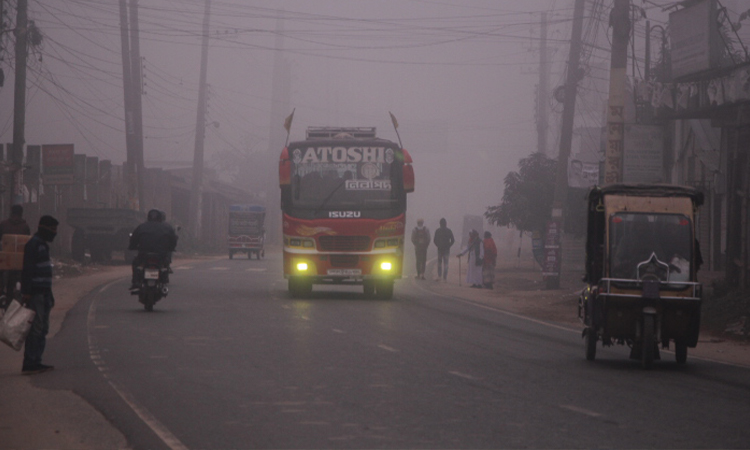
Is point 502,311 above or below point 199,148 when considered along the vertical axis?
below

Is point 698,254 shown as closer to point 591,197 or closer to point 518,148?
point 591,197

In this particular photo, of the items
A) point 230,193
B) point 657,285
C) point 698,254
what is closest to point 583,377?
point 657,285

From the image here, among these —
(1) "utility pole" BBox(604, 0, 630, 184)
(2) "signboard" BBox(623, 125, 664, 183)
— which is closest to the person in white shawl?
(2) "signboard" BBox(623, 125, 664, 183)

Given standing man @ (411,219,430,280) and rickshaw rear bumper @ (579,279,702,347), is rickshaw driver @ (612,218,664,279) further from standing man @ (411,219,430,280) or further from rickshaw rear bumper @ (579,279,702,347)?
standing man @ (411,219,430,280)

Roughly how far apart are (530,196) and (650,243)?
3376cm

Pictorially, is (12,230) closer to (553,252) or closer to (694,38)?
(553,252)

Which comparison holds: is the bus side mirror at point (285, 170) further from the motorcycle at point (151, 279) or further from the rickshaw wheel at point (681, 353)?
the rickshaw wheel at point (681, 353)

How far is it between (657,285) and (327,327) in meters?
5.74

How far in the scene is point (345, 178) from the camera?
21469 mm

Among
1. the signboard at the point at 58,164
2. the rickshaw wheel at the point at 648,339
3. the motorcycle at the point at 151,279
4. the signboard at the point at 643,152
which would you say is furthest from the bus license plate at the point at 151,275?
the signboard at the point at 58,164

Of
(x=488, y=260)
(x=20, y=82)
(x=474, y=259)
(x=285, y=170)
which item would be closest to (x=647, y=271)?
(x=285, y=170)

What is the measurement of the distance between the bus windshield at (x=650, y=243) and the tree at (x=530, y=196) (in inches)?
1289

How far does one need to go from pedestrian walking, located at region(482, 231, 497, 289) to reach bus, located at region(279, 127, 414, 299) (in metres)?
9.27

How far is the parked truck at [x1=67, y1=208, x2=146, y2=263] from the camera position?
128 ft
